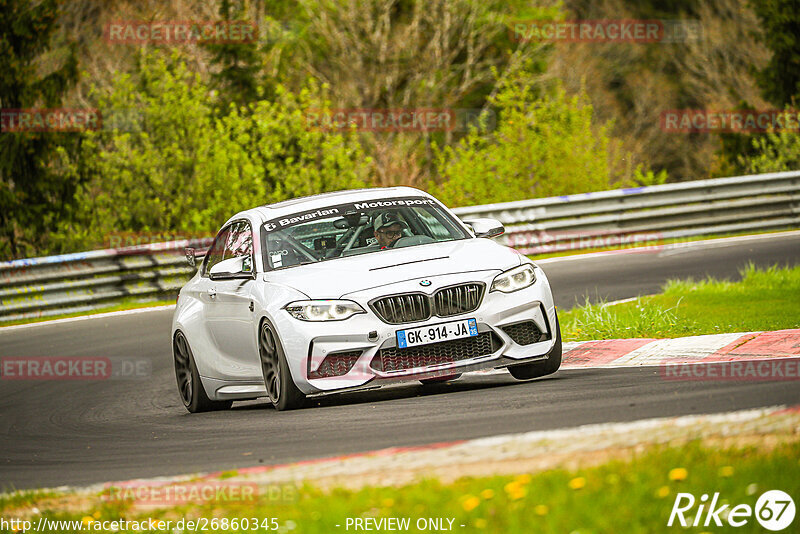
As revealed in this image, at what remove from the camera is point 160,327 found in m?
16.1

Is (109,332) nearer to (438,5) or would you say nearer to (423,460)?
(423,460)

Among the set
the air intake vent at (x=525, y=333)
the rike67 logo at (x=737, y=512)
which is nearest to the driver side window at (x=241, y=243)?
the air intake vent at (x=525, y=333)

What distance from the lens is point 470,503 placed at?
16.2ft

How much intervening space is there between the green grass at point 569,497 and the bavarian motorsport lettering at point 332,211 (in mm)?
4529

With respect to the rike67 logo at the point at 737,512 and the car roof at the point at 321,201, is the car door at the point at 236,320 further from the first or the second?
the rike67 logo at the point at 737,512

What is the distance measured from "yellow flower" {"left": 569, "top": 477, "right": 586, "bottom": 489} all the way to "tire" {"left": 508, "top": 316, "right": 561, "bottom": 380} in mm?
3932

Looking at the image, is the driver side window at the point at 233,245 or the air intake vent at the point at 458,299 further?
the driver side window at the point at 233,245

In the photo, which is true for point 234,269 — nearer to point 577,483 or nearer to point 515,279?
point 515,279

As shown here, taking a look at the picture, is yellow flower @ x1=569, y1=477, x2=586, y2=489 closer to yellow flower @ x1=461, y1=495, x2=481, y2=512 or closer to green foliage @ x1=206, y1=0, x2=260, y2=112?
yellow flower @ x1=461, y1=495, x2=481, y2=512

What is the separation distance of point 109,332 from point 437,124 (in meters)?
29.6

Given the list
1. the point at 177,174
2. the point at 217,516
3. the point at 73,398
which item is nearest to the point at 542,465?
the point at 217,516

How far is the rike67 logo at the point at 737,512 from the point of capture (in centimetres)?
445

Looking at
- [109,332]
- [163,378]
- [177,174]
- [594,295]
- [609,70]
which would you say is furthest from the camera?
[609,70]

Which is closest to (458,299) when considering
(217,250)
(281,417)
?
(281,417)
